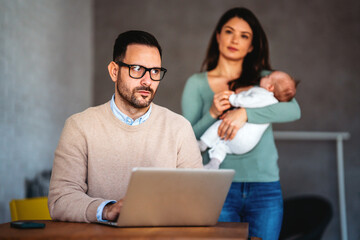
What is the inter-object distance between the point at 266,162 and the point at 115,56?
34.5 inches

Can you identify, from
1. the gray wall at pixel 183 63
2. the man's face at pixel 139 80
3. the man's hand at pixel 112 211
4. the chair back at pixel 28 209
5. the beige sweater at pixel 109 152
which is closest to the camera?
the man's hand at pixel 112 211

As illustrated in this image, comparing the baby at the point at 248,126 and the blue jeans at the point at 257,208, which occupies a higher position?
the baby at the point at 248,126

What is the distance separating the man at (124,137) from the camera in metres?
1.58

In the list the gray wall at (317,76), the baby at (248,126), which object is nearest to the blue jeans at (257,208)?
the baby at (248,126)

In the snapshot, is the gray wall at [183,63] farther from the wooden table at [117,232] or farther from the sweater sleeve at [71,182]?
the wooden table at [117,232]

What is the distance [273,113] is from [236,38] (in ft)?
1.41

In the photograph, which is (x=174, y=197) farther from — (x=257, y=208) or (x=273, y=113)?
(x=273, y=113)

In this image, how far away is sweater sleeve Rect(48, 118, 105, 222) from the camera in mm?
1389

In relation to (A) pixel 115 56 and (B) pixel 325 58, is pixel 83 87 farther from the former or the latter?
(A) pixel 115 56

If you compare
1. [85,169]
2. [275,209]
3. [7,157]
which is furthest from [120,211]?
[7,157]

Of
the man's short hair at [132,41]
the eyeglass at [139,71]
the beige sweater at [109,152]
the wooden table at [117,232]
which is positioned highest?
the man's short hair at [132,41]

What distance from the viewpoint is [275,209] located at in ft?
6.52

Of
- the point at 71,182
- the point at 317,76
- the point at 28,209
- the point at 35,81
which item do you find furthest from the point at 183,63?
the point at 71,182

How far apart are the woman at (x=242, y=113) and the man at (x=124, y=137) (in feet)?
1.34
